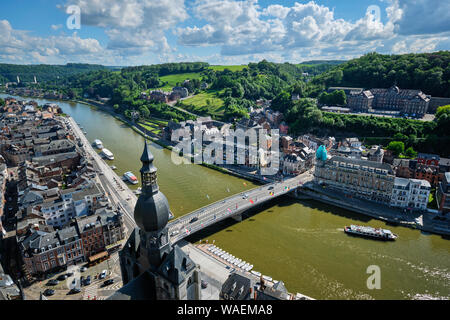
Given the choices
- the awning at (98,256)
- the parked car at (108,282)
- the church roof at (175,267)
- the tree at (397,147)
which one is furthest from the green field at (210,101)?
the church roof at (175,267)

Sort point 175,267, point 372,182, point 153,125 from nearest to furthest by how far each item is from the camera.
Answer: point 175,267 → point 372,182 → point 153,125

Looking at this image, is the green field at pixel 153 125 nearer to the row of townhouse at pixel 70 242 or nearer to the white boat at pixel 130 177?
→ the white boat at pixel 130 177

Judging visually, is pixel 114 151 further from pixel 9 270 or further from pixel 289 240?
pixel 289 240

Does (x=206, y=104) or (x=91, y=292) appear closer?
(x=91, y=292)

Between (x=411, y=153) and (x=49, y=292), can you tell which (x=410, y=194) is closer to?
(x=411, y=153)

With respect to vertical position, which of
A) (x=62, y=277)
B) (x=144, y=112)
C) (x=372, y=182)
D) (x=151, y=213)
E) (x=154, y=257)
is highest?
(x=144, y=112)

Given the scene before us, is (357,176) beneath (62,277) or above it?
above

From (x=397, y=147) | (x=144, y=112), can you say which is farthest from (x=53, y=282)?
(x=144, y=112)

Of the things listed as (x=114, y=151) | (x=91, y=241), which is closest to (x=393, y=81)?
(x=114, y=151)
